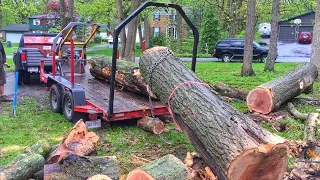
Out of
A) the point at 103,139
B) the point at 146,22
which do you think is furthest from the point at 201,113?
the point at 146,22

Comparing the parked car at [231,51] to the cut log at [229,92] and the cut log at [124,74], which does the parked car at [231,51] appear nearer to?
the cut log at [229,92]

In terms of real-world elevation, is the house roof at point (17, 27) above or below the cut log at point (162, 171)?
above

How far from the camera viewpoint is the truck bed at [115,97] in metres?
7.47

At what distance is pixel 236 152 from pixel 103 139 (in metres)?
3.26

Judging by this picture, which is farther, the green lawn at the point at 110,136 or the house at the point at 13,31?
the house at the point at 13,31

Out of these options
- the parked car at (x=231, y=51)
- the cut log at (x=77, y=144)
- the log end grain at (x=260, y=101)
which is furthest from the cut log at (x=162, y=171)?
the parked car at (x=231, y=51)

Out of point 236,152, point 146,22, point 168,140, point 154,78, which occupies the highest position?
point 146,22

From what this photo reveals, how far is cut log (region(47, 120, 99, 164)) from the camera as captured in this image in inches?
208

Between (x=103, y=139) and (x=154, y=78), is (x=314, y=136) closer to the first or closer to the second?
(x=154, y=78)

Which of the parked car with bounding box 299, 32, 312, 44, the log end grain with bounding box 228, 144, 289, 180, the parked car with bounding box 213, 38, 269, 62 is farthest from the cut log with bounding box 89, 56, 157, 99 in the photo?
the parked car with bounding box 299, 32, 312, 44

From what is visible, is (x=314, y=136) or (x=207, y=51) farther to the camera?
(x=207, y=51)

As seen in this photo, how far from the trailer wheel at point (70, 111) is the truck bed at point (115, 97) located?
38 cm

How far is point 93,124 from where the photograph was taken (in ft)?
23.1

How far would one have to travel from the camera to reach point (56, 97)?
8.70 meters
